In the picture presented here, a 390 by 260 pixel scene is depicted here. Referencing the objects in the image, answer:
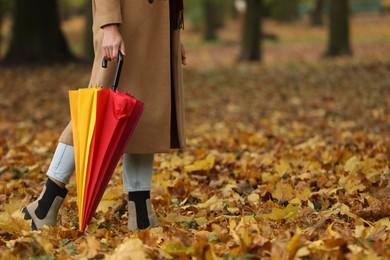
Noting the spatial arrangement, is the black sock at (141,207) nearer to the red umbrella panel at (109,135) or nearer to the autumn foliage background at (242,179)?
the autumn foliage background at (242,179)

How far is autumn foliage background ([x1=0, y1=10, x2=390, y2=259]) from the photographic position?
10.7 ft

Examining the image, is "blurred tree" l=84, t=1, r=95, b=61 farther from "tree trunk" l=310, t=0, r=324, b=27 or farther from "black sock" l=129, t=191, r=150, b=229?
"tree trunk" l=310, t=0, r=324, b=27

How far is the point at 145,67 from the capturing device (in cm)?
381

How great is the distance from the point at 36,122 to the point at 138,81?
693 centimetres

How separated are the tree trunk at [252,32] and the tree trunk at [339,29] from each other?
189 cm

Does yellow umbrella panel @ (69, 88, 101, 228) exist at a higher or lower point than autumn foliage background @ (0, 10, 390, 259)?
higher

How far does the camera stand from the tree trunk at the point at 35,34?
17.0 meters

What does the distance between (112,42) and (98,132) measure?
433 mm

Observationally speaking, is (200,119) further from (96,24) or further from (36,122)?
(96,24)

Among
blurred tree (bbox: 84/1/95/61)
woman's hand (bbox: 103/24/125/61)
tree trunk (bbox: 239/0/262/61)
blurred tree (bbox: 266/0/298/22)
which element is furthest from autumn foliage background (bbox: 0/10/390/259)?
blurred tree (bbox: 266/0/298/22)

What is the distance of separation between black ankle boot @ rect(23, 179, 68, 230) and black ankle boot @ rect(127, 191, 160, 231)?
368 millimetres

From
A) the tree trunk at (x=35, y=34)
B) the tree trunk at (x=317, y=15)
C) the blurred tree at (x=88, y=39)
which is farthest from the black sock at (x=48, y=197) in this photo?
the tree trunk at (x=317, y=15)

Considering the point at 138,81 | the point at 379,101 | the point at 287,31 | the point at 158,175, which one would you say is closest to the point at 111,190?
the point at 158,175

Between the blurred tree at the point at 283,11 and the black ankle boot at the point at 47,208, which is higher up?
the blurred tree at the point at 283,11
